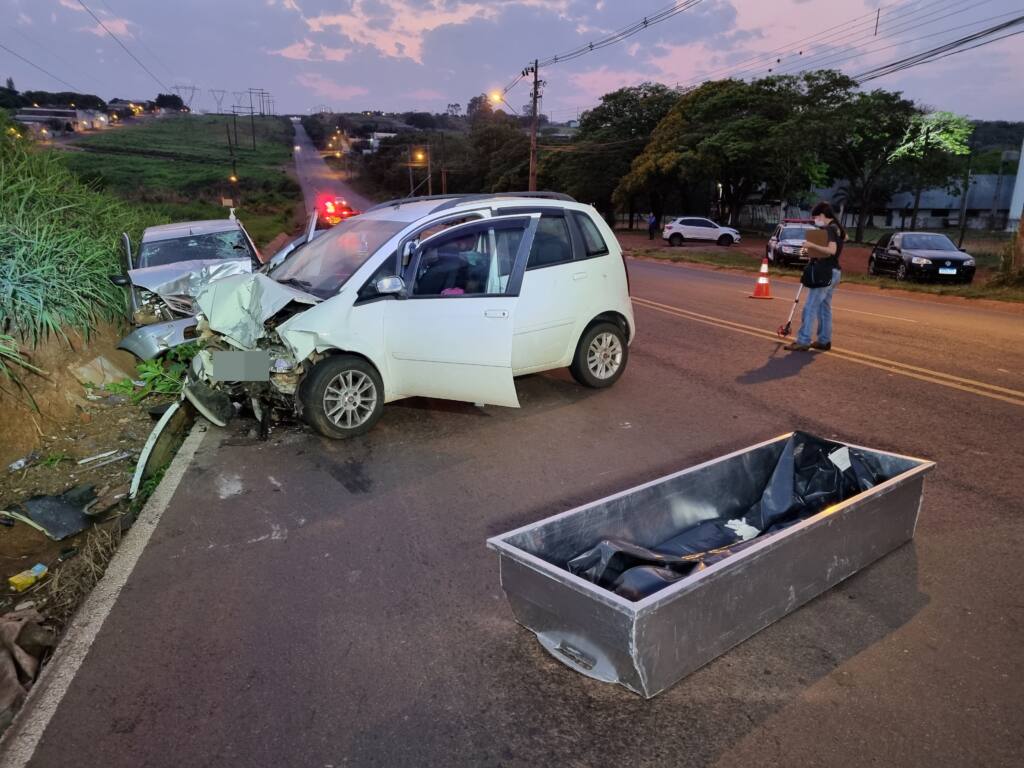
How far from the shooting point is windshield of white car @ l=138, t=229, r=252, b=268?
10.2 m

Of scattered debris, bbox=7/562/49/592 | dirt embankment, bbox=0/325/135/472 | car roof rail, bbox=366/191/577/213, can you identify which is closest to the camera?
scattered debris, bbox=7/562/49/592

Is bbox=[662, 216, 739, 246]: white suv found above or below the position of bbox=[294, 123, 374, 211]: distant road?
below

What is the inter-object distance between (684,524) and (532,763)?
5.87 ft

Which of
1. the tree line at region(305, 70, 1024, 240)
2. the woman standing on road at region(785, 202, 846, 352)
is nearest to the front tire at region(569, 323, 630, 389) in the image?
the woman standing on road at region(785, 202, 846, 352)

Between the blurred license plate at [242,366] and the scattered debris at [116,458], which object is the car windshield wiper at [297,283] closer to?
the blurred license plate at [242,366]

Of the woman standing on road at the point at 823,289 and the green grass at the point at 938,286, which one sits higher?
the woman standing on road at the point at 823,289

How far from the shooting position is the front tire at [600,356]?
7422mm

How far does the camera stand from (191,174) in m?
67.6

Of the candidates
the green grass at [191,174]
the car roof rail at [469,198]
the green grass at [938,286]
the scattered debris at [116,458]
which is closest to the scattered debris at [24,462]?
the scattered debris at [116,458]

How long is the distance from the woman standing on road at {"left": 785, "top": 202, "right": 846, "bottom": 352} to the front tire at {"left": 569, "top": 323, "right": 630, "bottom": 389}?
3097 millimetres

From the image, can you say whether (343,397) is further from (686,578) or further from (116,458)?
(686,578)

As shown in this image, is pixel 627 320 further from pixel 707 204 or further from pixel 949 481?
pixel 707 204

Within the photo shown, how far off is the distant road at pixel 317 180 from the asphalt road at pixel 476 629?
52344 millimetres

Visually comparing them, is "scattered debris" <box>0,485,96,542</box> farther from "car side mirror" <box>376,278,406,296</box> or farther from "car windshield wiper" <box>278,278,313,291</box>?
"car side mirror" <box>376,278,406,296</box>
